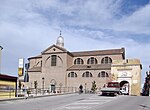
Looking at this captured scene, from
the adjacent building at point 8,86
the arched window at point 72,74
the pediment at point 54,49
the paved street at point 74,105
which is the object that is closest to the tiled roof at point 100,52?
the pediment at point 54,49

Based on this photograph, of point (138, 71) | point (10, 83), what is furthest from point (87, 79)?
point (10, 83)

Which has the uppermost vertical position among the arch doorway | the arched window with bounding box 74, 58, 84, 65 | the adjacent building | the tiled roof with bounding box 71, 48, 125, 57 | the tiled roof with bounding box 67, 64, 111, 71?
the tiled roof with bounding box 71, 48, 125, 57

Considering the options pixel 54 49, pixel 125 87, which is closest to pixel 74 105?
pixel 125 87

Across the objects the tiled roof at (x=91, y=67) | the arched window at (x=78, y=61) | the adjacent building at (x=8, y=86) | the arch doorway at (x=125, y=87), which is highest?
the arched window at (x=78, y=61)

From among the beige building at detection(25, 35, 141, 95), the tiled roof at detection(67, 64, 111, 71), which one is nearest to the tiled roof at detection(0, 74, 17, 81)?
the beige building at detection(25, 35, 141, 95)

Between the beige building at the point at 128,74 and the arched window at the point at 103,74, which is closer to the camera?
the beige building at the point at 128,74

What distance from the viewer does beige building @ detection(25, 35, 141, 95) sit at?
6694 centimetres

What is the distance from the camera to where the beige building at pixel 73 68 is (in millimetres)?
66938

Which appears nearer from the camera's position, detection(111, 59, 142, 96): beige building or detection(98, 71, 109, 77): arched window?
detection(111, 59, 142, 96): beige building

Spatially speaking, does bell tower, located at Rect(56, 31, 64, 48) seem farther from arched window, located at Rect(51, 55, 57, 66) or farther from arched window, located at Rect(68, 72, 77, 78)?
arched window, located at Rect(68, 72, 77, 78)

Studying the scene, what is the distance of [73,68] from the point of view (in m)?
69.9

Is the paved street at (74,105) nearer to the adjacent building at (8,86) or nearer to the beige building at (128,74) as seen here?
the adjacent building at (8,86)

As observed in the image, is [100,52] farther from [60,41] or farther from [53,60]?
[60,41]

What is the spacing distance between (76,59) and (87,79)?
31.1 feet
